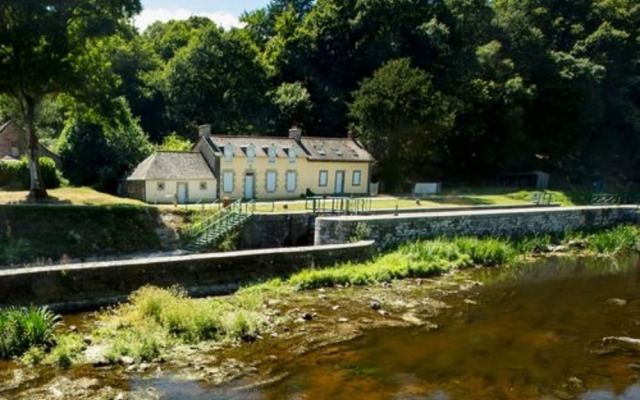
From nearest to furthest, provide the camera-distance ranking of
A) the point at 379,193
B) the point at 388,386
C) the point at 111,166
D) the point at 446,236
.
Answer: the point at 388,386 → the point at 446,236 → the point at 111,166 → the point at 379,193

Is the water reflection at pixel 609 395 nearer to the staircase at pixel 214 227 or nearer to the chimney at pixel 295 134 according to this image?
the staircase at pixel 214 227

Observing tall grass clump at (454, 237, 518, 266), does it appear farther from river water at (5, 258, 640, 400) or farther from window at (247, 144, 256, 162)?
window at (247, 144, 256, 162)

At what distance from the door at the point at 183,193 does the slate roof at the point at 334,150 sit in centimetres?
903

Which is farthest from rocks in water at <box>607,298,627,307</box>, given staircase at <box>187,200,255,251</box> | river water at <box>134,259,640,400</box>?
staircase at <box>187,200,255,251</box>

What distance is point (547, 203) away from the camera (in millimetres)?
38031

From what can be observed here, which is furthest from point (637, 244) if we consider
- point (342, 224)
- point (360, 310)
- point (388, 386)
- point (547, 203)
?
point (388, 386)

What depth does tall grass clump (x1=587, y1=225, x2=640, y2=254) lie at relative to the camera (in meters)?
31.1

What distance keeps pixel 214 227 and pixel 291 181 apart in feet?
38.3

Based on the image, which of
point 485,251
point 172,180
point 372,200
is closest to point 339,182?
point 372,200

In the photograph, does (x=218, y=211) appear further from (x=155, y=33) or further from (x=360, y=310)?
(x=155, y=33)

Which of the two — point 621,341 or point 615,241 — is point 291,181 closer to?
point 615,241

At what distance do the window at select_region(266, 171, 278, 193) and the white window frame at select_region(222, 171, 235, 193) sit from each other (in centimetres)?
253

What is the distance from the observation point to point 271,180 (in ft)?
120

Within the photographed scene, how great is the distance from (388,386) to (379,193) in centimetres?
3068
